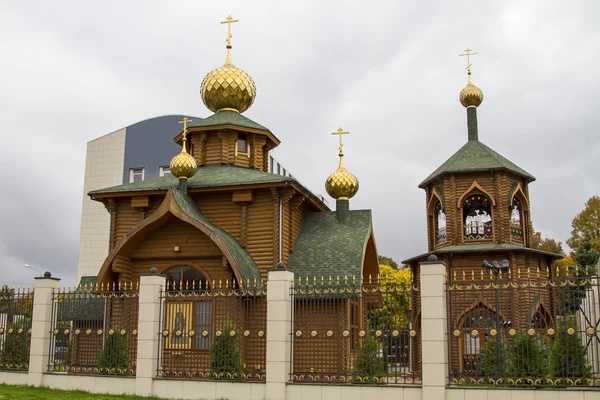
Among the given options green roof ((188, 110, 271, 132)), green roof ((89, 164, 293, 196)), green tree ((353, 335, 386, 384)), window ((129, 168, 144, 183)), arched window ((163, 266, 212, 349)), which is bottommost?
green tree ((353, 335, 386, 384))

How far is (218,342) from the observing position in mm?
12047

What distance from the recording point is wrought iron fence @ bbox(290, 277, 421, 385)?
10.8 m

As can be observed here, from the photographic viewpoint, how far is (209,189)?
639 inches

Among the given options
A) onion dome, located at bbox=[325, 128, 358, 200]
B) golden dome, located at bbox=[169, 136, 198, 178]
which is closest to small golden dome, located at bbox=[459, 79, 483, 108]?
onion dome, located at bbox=[325, 128, 358, 200]

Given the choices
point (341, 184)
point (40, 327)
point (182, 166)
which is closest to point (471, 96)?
point (341, 184)

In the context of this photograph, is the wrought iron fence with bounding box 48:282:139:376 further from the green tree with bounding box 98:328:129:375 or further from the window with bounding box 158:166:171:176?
the window with bounding box 158:166:171:176

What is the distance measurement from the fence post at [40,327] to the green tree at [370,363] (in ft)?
20.4

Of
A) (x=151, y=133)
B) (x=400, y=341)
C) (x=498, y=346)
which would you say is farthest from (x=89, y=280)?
(x=151, y=133)

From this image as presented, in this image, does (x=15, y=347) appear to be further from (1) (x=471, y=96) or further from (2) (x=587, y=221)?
(2) (x=587, y=221)

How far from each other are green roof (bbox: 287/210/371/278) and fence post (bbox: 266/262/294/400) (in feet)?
14.1

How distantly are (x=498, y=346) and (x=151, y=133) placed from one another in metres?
30.0

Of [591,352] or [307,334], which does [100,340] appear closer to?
[307,334]

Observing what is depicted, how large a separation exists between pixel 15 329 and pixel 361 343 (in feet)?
23.6

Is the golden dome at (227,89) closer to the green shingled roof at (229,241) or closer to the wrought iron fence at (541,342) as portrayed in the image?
the green shingled roof at (229,241)
